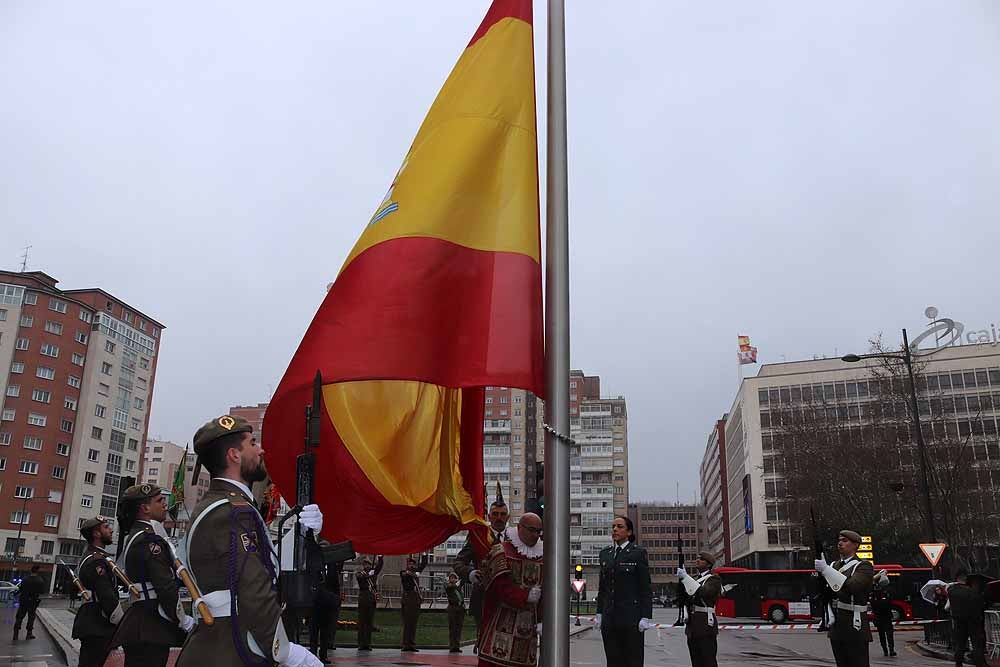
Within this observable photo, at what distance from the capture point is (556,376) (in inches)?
166

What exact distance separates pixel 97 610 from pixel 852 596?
7534 millimetres

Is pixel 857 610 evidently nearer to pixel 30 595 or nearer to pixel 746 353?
pixel 30 595

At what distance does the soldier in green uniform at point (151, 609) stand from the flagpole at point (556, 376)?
9.95ft

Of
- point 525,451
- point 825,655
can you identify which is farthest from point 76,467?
point 825,655

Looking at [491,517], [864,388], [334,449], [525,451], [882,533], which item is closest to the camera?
[334,449]

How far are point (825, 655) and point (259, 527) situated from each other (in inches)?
824

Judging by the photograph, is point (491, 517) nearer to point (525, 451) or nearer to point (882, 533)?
point (882, 533)

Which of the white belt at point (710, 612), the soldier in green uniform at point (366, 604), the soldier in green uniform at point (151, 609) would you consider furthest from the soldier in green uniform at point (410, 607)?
the soldier in green uniform at point (151, 609)

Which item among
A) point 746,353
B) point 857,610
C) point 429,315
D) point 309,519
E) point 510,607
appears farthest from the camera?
point 746,353

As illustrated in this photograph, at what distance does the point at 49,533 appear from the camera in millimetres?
69062

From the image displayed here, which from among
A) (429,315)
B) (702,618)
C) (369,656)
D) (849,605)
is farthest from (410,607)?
(429,315)

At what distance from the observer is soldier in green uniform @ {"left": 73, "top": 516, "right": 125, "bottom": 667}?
24.2 ft

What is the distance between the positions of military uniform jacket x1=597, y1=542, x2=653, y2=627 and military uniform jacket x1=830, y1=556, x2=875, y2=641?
216 cm

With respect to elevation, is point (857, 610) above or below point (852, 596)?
below
